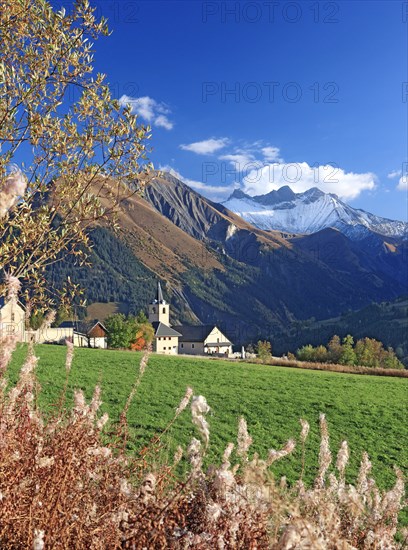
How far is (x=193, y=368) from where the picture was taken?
42031 millimetres

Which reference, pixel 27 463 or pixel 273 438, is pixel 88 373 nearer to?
pixel 273 438

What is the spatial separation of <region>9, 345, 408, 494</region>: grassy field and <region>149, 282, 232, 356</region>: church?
97.8 m

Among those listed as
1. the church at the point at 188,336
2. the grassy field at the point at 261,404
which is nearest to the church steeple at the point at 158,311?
the church at the point at 188,336

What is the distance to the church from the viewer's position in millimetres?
140750

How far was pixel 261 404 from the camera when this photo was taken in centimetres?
2659

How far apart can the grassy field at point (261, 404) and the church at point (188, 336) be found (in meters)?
97.8

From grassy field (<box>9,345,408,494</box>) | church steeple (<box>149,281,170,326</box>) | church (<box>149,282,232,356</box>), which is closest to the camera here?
grassy field (<box>9,345,408,494</box>)

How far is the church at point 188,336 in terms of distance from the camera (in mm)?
140750

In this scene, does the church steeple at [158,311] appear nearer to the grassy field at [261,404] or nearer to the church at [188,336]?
the church at [188,336]

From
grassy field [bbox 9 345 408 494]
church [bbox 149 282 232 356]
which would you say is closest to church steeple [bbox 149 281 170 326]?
church [bbox 149 282 232 356]

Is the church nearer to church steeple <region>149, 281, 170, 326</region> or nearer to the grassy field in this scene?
church steeple <region>149, 281, 170, 326</region>

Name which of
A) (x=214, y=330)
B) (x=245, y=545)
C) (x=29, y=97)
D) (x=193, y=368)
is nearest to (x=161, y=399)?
(x=193, y=368)

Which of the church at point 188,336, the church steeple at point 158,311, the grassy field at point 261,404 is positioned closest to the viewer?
the grassy field at point 261,404

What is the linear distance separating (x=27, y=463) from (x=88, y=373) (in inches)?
1150
